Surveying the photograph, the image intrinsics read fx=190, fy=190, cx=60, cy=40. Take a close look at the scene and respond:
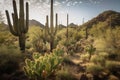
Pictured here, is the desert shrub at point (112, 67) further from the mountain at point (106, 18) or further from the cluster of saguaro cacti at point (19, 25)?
the mountain at point (106, 18)

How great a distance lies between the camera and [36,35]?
2306 cm

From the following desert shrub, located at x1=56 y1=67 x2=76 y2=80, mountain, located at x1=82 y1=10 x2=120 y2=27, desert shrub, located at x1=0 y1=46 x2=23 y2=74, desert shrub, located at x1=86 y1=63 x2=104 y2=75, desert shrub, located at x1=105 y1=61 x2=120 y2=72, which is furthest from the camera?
mountain, located at x1=82 y1=10 x2=120 y2=27

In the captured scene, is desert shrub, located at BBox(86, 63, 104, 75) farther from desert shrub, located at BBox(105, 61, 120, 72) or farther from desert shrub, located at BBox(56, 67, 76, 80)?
desert shrub, located at BBox(56, 67, 76, 80)

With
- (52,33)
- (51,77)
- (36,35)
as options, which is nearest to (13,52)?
(51,77)

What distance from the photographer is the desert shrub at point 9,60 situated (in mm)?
9892

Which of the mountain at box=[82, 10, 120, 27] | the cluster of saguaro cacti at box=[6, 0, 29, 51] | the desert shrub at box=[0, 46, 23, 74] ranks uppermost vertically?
the mountain at box=[82, 10, 120, 27]

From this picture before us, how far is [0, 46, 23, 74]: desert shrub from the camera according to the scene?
389 inches

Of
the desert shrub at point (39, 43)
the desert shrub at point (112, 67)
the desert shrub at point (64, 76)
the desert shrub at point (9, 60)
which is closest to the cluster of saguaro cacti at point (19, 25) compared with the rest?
the desert shrub at point (9, 60)

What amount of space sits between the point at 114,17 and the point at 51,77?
161 feet

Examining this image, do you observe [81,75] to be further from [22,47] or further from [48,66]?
[22,47]

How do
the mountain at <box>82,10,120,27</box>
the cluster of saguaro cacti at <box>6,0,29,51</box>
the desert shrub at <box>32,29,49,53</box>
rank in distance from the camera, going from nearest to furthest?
1. the cluster of saguaro cacti at <box>6,0,29,51</box>
2. the desert shrub at <box>32,29,49,53</box>
3. the mountain at <box>82,10,120,27</box>

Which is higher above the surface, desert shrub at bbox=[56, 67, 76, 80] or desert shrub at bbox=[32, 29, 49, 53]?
desert shrub at bbox=[32, 29, 49, 53]

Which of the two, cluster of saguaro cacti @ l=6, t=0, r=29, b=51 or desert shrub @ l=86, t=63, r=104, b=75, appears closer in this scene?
desert shrub @ l=86, t=63, r=104, b=75

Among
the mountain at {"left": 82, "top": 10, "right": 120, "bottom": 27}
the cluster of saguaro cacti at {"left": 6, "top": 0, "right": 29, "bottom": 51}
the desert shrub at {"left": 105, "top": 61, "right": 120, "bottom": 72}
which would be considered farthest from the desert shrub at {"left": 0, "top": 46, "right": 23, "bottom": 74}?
the mountain at {"left": 82, "top": 10, "right": 120, "bottom": 27}
